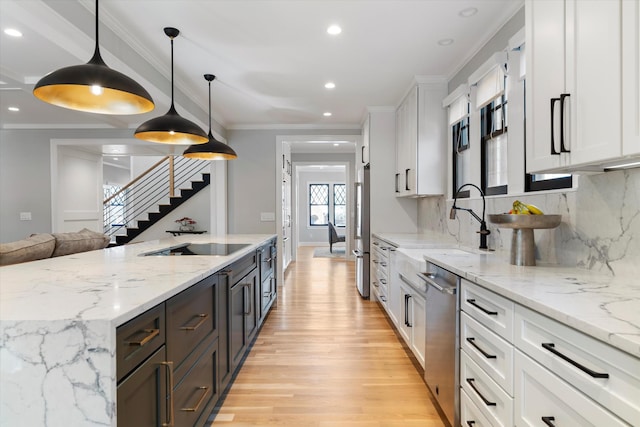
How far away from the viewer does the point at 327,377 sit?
251cm

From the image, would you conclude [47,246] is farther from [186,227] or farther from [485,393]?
[186,227]

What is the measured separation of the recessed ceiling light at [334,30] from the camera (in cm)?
269

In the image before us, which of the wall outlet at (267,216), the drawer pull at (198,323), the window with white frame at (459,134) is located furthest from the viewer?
the wall outlet at (267,216)

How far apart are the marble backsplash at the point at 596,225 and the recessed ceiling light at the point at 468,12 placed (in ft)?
4.40

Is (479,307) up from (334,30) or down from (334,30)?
down

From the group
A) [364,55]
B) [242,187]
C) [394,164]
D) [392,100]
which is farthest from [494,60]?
[242,187]

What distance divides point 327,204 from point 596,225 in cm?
1054

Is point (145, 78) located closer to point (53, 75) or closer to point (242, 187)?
point (53, 75)

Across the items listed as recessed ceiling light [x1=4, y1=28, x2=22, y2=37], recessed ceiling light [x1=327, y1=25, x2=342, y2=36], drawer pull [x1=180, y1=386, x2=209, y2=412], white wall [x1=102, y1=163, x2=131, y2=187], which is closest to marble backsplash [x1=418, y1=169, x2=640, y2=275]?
recessed ceiling light [x1=327, y1=25, x2=342, y2=36]

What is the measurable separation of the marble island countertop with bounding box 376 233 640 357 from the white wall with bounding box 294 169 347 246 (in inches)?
398

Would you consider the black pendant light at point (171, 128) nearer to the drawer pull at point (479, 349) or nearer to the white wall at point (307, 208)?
the drawer pull at point (479, 349)

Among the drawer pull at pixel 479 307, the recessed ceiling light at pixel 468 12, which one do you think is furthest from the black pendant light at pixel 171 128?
the drawer pull at pixel 479 307

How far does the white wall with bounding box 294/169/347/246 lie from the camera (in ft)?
39.4

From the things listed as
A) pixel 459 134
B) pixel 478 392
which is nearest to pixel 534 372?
pixel 478 392
